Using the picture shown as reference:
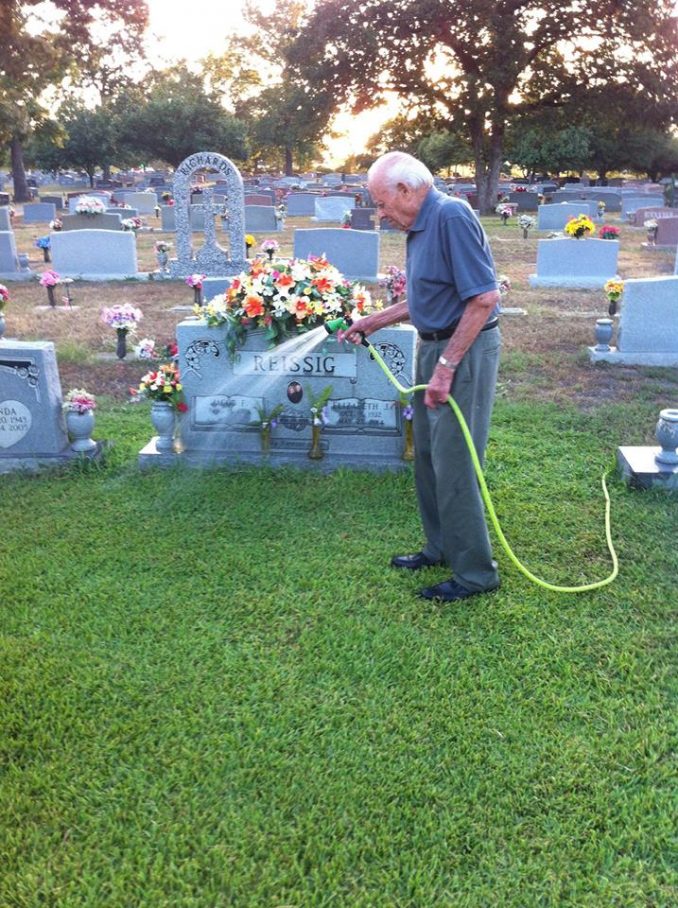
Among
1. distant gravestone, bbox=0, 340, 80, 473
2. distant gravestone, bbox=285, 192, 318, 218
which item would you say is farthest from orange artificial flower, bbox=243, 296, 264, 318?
distant gravestone, bbox=285, 192, 318, 218

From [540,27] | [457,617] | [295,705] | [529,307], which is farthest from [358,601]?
[540,27]

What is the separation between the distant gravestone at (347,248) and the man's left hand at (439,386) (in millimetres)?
10071

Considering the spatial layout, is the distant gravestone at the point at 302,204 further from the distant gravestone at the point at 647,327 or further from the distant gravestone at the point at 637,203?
the distant gravestone at the point at 647,327

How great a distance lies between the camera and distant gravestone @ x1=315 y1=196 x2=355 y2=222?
2641 cm

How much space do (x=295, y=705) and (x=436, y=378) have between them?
58.1 inches

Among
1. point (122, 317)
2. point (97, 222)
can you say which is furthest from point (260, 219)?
point (122, 317)

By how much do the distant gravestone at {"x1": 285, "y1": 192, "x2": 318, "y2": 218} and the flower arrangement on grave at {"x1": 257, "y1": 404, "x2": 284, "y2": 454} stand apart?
79.5ft

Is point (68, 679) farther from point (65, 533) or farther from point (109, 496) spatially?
point (109, 496)

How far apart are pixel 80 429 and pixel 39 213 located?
23699mm

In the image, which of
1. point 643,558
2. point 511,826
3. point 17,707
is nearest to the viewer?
point 511,826

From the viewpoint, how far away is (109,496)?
4926 mm

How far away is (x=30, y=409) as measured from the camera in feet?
17.5

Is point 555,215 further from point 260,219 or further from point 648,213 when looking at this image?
point 260,219

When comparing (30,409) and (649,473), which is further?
(30,409)
